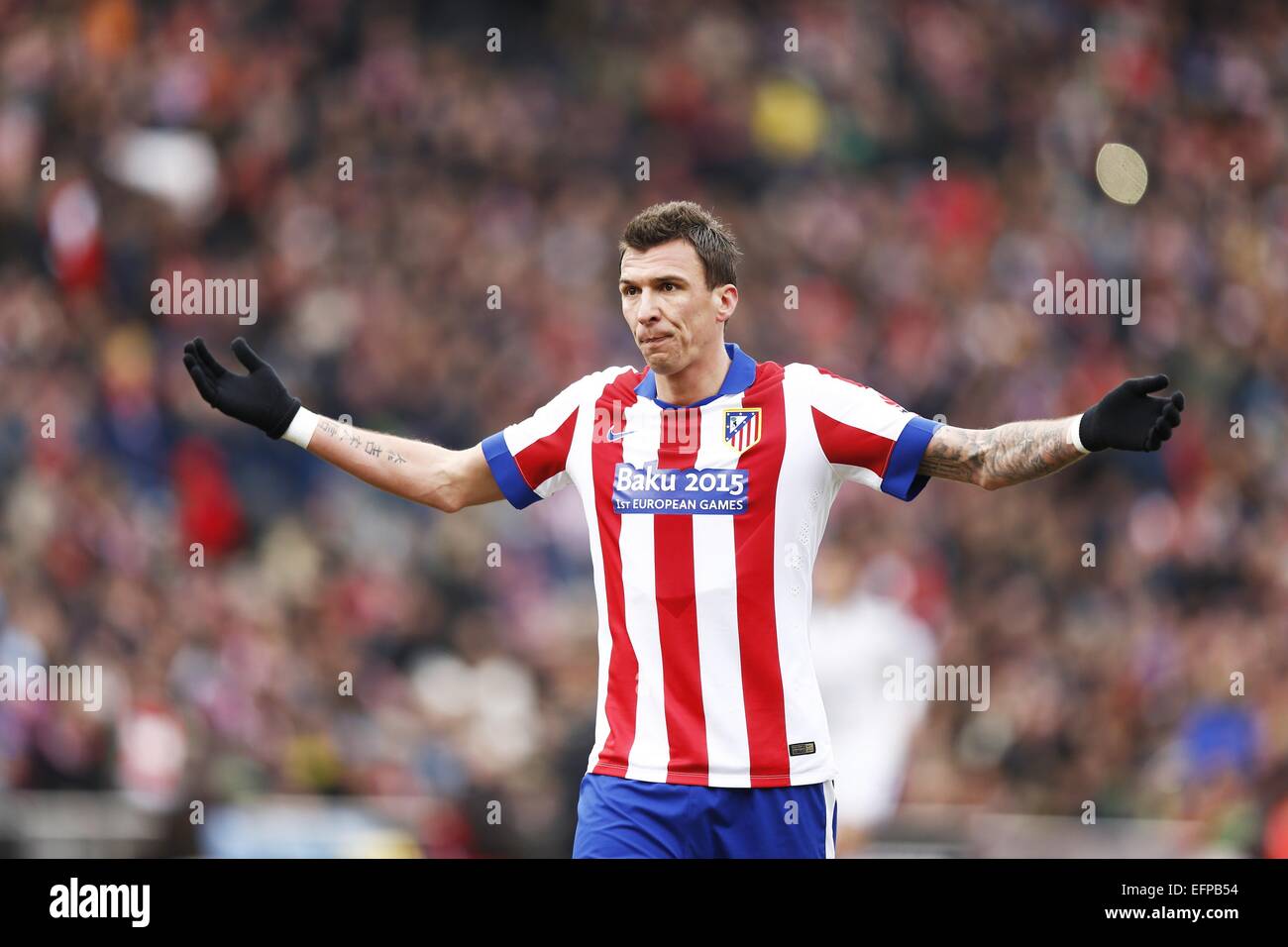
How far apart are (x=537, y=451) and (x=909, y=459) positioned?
1120 millimetres

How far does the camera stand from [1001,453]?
485cm

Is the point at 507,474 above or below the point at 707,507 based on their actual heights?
above

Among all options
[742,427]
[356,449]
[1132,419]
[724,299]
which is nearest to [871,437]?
[742,427]

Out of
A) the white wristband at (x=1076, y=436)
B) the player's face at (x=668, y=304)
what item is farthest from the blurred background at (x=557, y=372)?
the white wristband at (x=1076, y=436)

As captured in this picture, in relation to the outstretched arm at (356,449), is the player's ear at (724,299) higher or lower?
higher

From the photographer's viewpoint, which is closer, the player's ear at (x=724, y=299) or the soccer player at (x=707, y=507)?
the soccer player at (x=707, y=507)

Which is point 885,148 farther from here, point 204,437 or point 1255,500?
point 204,437

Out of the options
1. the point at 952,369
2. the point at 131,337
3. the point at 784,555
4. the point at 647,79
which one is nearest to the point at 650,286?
the point at 784,555

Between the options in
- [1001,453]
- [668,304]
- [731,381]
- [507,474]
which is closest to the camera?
[1001,453]

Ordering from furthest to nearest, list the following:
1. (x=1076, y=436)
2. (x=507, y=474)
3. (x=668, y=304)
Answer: (x=507, y=474) < (x=668, y=304) < (x=1076, y=436)

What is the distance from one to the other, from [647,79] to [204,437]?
4.57 meters

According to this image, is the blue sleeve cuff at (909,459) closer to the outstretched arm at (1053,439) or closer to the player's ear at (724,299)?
the outstretched arm at (1053,439)

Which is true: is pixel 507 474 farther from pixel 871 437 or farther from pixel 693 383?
pixel 871 437

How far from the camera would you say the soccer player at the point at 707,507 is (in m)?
4.88
